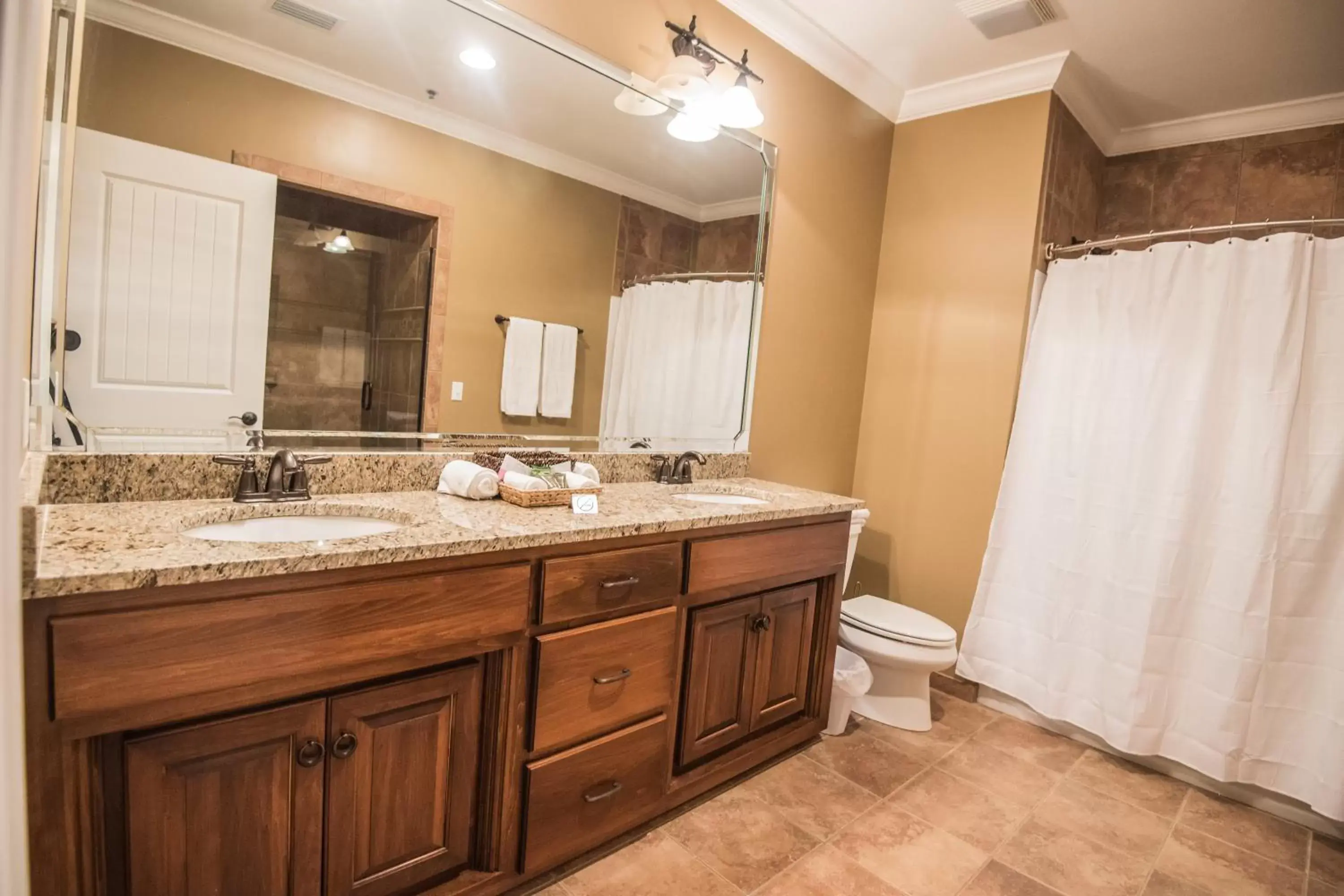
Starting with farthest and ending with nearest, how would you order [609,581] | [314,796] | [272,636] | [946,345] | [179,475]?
[946,345], [609,581], [179,475], [314,796], [272,636]

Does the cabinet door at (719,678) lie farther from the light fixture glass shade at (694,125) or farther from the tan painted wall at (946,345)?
the light fixture glass shade at (694,125)

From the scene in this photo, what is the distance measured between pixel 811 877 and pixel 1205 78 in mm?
3089

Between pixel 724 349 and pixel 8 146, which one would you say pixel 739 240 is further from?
pixel 8 146

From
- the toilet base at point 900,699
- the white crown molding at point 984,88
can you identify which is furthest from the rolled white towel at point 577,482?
the white crown molding at point 984,88

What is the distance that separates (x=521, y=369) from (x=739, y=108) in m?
1.08

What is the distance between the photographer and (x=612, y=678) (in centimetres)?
157

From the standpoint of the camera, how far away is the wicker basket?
5.37 ft

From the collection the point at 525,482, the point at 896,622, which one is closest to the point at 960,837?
the point at 896,622

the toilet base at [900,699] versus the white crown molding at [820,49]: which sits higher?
the white crown molding at [820,49]

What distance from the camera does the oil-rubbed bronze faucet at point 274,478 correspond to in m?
1.42

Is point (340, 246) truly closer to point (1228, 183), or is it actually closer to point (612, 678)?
point (612, 678)

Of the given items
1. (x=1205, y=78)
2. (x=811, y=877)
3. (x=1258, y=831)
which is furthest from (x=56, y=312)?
(x=1205, y=78)

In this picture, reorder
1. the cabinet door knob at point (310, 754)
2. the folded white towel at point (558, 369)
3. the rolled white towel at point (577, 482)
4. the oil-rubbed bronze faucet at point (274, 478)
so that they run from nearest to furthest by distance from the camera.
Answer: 1. the cabinet door knob at point (310, 754)
2. the oil-rubbed bronze faucet at point (274, 478)
3. the rolled white towel at point (577, 482)
4. the folded white towel at point (558, 369)

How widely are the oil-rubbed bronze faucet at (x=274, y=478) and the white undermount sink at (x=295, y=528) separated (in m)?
0.06
